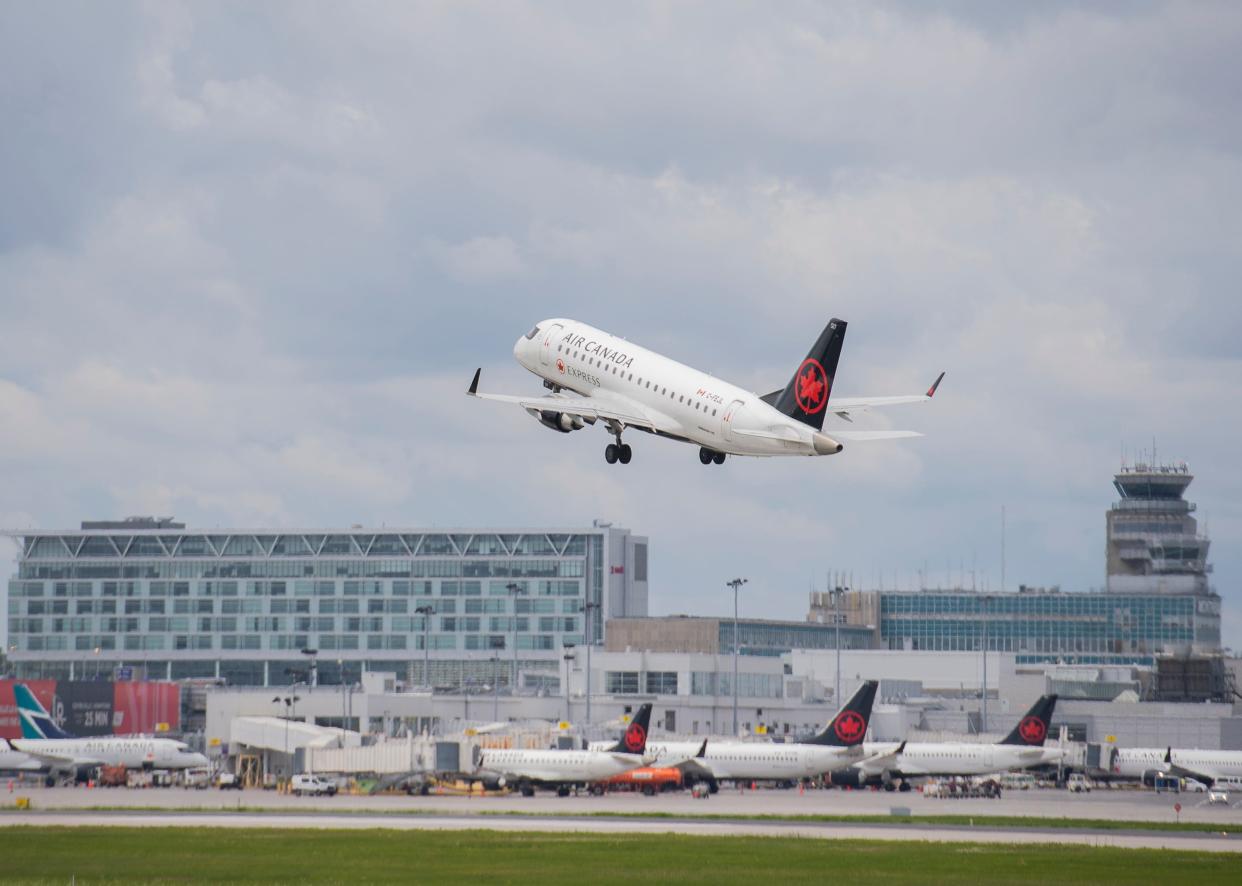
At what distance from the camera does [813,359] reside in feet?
320

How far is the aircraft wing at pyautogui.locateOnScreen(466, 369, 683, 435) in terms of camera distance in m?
98.4

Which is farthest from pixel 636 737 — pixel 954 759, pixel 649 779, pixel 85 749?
pixel 85 749

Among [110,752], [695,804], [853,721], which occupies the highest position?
[853,721]

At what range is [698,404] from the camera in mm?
96562

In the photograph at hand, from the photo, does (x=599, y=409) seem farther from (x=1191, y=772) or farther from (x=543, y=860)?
(x=1191, y=772)

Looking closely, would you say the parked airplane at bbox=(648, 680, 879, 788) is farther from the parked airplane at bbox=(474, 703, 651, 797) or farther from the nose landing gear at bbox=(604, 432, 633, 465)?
the nose landing gear at bbox=(604, 432, 633, 465)

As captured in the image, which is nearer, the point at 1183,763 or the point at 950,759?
the point at 950,759

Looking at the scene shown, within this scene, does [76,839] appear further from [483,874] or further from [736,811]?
[736,811]

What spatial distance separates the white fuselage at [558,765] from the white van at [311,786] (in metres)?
12.9

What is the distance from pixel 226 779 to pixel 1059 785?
8079 cm

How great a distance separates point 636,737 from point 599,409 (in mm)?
60309

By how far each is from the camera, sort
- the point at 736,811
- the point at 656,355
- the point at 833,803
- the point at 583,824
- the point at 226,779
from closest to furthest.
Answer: the point at 656,355
the point at 583,824
the point at 736,811
the point at 833,803
the point at 226,779

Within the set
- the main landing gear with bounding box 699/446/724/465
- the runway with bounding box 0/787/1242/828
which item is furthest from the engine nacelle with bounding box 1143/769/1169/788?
the main landing gear with bounding box 699/446/724/465

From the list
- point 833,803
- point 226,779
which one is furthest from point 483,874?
point 226,779
